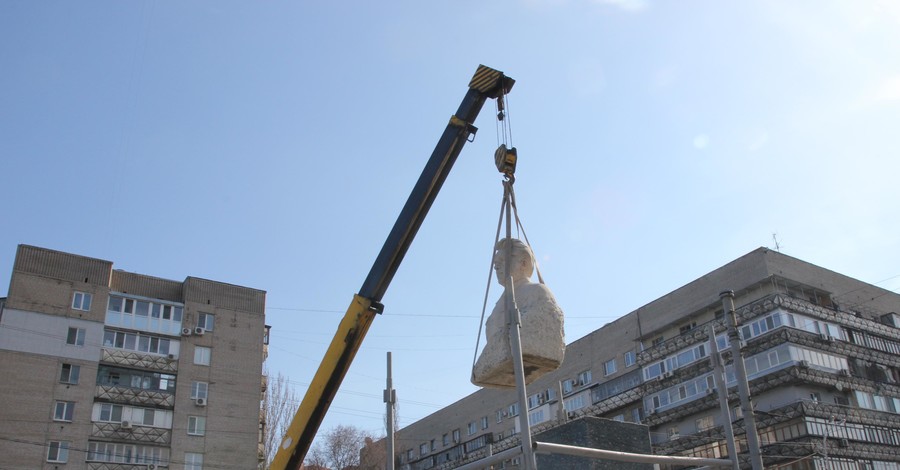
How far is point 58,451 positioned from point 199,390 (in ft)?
23.2

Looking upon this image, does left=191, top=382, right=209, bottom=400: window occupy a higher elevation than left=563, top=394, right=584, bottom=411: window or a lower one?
lower

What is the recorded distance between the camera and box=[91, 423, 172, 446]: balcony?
36.8 metres

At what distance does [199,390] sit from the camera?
4050 centimetres

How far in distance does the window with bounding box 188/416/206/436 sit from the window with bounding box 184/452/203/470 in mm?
1005

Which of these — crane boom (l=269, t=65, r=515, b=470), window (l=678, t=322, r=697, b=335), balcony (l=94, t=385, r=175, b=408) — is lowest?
crane boom (l=269, t=65, r=515, b=470)

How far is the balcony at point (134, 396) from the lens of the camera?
123 ft

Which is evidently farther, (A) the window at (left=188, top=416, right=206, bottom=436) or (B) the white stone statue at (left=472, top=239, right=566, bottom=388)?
(A) the window at (left=188, top=416, right=206, bottom=436)

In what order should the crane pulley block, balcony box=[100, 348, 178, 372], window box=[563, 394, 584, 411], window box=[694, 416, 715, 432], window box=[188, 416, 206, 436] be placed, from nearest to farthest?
1. the crane pulley block
2. balcony box=[100, 348, 178, 372]
3. window box=[188, 416, 206, 436]
4. window box=[694, 416, 715, 432]
5. window box=[563, 394, 584, 411]

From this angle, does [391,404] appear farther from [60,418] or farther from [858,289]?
[858,289]

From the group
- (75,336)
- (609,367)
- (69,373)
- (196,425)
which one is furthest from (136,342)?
(609,367)

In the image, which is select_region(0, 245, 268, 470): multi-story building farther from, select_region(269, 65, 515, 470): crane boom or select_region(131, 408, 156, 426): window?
select_region(269, 65, 515, 470): crane boom

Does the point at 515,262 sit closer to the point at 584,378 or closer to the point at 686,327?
the point at 686,327

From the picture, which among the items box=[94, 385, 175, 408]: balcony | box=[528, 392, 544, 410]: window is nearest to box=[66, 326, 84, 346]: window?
box=[94, 385, 175, 408]: balcony

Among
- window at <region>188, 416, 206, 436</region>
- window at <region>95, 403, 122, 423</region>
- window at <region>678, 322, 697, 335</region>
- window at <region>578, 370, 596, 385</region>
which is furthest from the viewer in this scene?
window at <region>578, 370, 596, 385</region>
